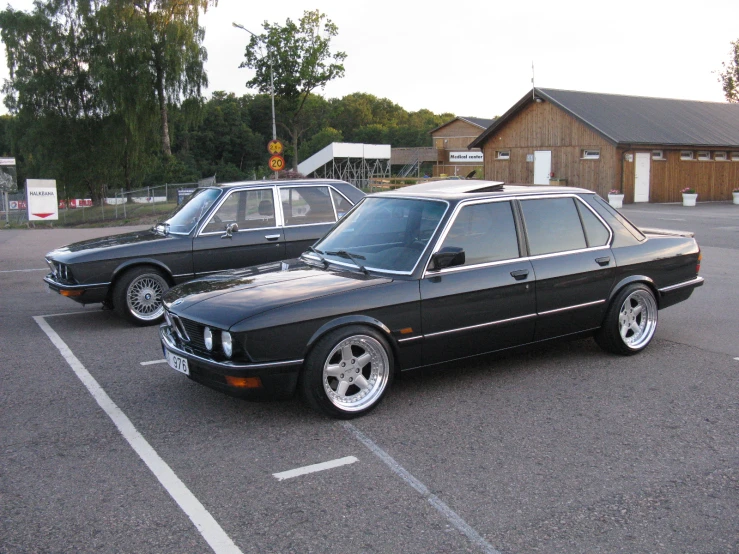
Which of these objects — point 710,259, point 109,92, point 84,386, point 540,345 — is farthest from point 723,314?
point 109,92

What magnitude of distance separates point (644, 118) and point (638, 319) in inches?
1304

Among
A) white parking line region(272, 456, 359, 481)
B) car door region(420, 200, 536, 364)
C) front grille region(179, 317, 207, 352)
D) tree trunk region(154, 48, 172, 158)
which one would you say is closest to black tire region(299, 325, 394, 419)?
car door region(420, 200, 536, 364)

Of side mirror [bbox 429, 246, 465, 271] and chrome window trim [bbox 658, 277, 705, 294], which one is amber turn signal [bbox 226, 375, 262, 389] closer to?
side mirror [bbox 429, 246, 465, 271]

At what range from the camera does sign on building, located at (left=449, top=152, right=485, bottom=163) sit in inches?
2213

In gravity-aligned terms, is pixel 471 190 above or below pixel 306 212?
above

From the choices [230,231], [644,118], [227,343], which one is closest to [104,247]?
[230,231]

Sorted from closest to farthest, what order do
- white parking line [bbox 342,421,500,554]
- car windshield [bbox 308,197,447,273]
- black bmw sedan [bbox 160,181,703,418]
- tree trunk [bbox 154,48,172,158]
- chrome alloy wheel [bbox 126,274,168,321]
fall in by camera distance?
white parking line [bbox 342,421,500,554]
black bmw sedan [bbox 160,181,703,418]
car windshield [bbox 308,197,447,273]
chrome alloy wheel [bbox 126,274,168,321]
tree trunk [bbox 154,48,172,158]

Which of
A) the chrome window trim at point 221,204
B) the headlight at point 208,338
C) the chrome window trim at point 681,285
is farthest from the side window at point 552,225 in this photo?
the chrome window trim at point 221,204

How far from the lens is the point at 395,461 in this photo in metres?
4.30

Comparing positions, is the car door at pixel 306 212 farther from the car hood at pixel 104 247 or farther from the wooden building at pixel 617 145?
the wooden building at pixel 617 145

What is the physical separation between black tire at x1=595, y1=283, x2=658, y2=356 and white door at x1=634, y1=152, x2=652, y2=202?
30.0 m

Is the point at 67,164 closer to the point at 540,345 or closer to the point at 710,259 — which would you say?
the point at 710,259

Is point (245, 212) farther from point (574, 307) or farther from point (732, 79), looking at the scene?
point (732, 79)

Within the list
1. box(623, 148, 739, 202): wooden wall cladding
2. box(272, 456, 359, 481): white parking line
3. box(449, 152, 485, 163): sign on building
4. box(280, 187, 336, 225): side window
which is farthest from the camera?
box(449, 152, 485, 163): sign on building
